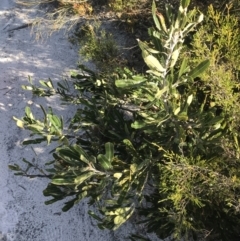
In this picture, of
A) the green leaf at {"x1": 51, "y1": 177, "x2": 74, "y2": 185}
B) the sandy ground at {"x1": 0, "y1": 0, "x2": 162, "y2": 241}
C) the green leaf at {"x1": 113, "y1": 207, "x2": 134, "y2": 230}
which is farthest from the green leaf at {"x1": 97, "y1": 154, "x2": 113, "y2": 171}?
the sandy ground at {"x1": 0, "y1": 0, "x2": 162, "y2": 241}

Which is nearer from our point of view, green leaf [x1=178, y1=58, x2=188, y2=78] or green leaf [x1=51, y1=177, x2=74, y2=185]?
green leaf [x1=178, y1=58, x2=188, y2=78]

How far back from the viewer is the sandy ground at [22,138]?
3066 mm

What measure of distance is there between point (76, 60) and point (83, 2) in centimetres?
61

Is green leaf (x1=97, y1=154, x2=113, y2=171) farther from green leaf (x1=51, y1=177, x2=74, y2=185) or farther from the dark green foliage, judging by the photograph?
green leaf (x1=51, y1=177, x2=74, y2=185)

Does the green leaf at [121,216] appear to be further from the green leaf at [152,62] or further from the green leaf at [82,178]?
the green leaf at [152,62]

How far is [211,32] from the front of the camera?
2.55 metres

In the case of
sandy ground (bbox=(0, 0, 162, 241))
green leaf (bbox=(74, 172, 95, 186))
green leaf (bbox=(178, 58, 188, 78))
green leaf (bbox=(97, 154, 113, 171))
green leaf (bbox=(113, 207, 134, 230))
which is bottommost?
sandy ground (bbox=(0, 0, 162, 241))

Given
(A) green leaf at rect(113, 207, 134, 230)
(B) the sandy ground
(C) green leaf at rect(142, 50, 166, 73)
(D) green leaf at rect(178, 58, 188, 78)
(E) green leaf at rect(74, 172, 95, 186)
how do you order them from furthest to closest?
(B) the sandy ground
(A) green leaf at rect(113, 207, 134, 230)
(E) green leaf at rect(74, 172, 95, 186)
(D) green leaf at rect(178, 58, 188, 78)
(C) green leaf at rect(142, 50, 166, 73)

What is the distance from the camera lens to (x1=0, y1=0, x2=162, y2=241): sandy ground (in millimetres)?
3066

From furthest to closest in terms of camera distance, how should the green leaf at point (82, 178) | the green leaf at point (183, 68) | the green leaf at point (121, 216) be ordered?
the green leaf at point (121, 216) < the green leaf at point (82, 178) < the green leaf at point (183, 68)

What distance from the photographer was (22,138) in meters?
3.48

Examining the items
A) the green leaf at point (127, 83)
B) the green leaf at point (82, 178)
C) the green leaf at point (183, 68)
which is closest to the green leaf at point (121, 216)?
the green leaf at point (82, 178)

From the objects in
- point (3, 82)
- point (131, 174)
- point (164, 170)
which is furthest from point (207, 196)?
point (3, 82)

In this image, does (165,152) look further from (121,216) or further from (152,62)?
(152,62)
